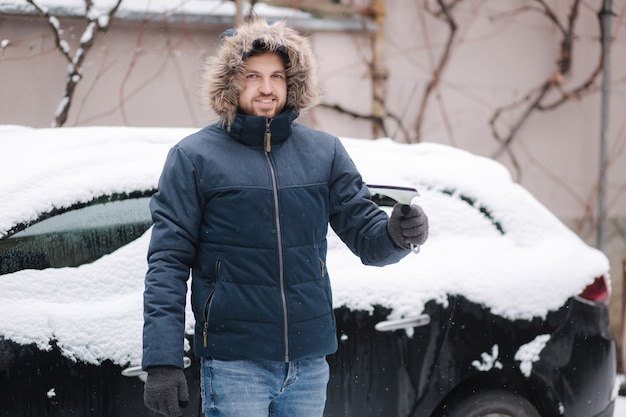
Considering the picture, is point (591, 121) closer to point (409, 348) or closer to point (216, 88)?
point (409, 348)

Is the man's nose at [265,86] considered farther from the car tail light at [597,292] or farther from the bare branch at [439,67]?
the bare branch at [439,67]

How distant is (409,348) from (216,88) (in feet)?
4.26

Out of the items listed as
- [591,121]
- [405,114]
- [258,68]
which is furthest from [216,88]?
[591,121]

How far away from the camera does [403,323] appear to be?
3068mm

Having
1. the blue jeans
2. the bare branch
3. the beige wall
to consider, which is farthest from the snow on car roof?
the bare branch

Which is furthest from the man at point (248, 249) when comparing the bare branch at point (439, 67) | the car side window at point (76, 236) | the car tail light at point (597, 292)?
the bare branch at point (439, 67)

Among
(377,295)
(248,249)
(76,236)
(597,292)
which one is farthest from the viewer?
(597,292)

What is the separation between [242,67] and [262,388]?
0.87m

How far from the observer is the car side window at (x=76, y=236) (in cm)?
280

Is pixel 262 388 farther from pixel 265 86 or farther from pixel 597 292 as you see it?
pixel 597 292

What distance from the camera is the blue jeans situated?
7.23ft

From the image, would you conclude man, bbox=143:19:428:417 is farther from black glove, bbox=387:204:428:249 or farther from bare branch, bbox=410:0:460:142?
bare branch, bbox=410:0:460:142

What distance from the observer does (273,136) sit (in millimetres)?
2297

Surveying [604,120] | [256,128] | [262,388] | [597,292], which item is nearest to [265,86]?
[256,128]
